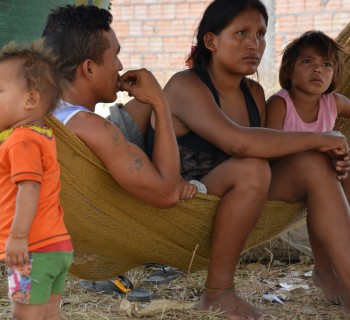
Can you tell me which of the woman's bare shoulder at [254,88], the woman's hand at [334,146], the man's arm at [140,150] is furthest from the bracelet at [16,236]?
the woman's bare shoulder at [254,88]

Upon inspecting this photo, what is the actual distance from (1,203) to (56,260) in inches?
8.7

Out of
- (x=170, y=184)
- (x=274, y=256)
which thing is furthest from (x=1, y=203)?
(x=274, y=256)

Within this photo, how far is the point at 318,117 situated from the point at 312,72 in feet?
0.65

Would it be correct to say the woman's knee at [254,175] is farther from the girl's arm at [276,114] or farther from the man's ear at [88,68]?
the man's ear at [88,68]

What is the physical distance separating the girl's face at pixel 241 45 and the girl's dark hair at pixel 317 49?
11.6 inches

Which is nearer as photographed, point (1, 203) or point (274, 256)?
point (1, 203)

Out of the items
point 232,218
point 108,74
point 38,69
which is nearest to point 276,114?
point 232,218

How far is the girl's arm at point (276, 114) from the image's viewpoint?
331 cm

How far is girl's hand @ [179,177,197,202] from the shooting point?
2705 millimetres

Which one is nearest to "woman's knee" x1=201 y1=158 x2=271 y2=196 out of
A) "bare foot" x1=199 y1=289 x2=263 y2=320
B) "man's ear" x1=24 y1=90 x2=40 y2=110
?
"bare foot" x1=199 y1=289 x2=263 y2=320

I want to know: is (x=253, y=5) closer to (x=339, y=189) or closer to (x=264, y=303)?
(x=339, y=189)

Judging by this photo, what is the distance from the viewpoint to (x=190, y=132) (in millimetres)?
3029

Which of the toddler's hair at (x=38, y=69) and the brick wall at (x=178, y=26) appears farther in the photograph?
the brick wall at (x=178, y=26)

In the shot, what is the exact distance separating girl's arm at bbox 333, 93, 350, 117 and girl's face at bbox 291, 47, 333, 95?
108 mm
